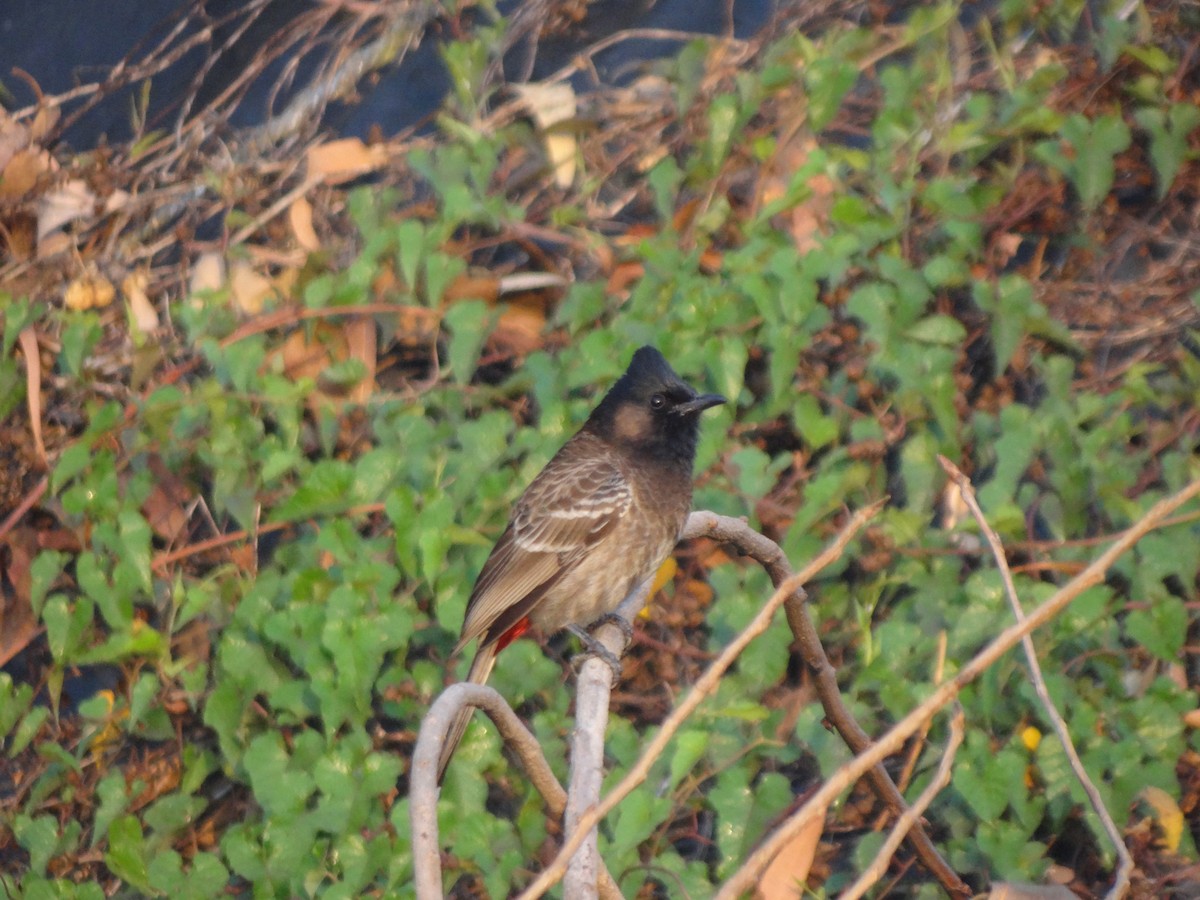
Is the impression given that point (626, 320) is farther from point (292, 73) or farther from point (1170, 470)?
point (292, 73)

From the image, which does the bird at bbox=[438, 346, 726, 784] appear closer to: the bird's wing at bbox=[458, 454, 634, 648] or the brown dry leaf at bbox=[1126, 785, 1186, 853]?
the bird's wing at bbox=[458, 454, 634, 648]

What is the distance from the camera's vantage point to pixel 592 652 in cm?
392

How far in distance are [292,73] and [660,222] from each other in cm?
191

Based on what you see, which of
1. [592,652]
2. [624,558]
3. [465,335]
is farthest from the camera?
[465,335]

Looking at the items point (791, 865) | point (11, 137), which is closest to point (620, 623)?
point (791, 865)

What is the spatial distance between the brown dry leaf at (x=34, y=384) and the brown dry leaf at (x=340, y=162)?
1.30 m

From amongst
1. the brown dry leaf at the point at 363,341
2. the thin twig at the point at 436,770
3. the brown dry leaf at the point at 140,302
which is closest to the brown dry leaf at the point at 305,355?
the brown dry leaf at the point at 363,341

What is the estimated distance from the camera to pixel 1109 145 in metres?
5.07

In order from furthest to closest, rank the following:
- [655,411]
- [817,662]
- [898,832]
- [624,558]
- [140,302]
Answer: [140,302] → [655,411] → [624,558] → [817,662] → [898,832]

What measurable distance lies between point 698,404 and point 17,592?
107 inches

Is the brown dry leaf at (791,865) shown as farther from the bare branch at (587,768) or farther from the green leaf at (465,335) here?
the green leaf at (465,335)

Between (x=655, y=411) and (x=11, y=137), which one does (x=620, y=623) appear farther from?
(x=11, y=137)

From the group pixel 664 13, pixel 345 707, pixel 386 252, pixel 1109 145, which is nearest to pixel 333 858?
pixel 345 707

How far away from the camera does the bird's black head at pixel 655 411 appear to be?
429cm
